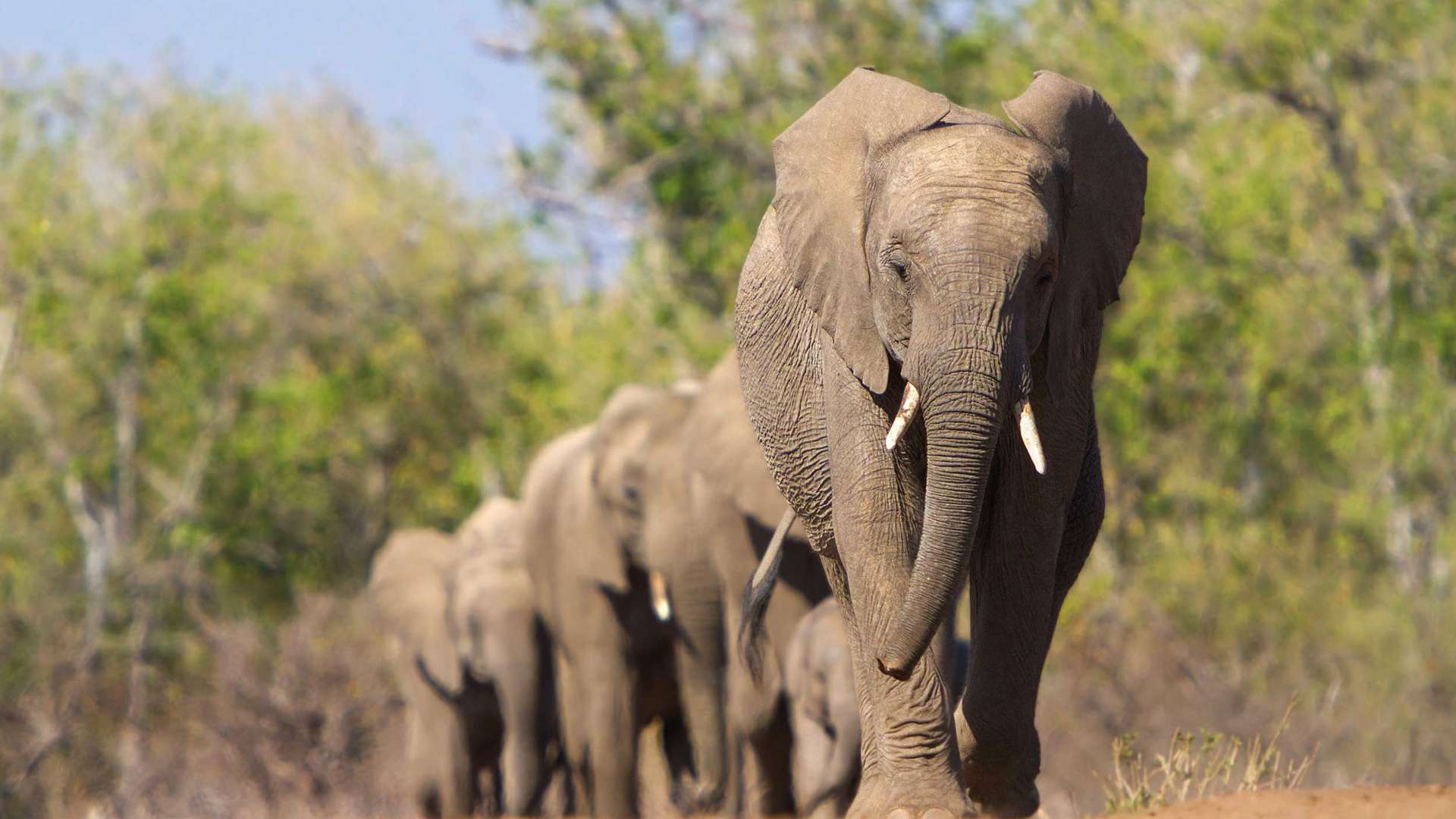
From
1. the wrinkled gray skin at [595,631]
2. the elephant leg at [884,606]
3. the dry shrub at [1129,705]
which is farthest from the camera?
the wrinkled gray skin at [595,631]

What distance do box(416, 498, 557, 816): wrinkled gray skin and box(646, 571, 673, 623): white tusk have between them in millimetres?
1802

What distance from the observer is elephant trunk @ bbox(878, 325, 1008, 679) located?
224 inches

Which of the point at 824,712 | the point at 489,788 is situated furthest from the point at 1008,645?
the point at 489,788

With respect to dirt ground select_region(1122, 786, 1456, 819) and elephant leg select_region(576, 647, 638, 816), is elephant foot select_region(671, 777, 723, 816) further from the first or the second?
dirt ground select_region(1122, 786, 1456, 819)

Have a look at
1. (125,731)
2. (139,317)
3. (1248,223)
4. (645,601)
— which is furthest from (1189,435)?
(139,317)

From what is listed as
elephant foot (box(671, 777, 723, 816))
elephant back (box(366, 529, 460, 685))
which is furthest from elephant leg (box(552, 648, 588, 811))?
elephant back (box(366, 529, 460, 685))

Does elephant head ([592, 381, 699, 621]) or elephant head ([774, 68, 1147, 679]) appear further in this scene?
elephant head ([592, 381, 699, 621])

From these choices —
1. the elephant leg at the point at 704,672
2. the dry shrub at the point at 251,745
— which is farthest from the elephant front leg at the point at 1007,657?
the dry shrub at the point at 251,745

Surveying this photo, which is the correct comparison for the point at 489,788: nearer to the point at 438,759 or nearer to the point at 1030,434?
the point at 438,759

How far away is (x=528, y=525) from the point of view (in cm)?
1719

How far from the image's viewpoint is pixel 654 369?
29297 millimetres

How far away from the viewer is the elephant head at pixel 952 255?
226 inches

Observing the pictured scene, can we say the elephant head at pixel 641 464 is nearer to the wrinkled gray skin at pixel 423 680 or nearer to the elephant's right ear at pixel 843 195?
the wrinkled gray skin at pixel 423 680

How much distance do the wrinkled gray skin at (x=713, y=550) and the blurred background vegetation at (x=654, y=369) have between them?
183 cm
